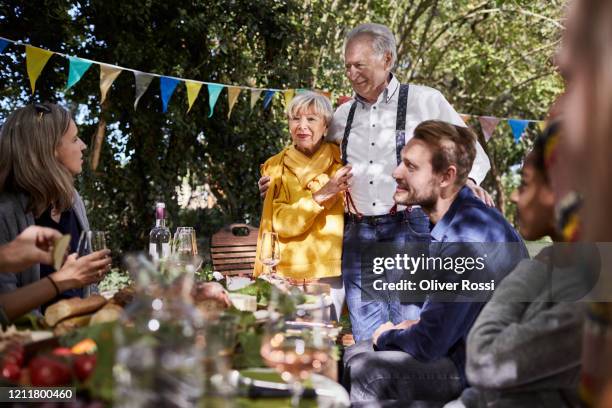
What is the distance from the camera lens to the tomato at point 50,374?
1199 mm

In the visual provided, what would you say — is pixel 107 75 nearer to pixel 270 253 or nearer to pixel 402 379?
pixel 270 253

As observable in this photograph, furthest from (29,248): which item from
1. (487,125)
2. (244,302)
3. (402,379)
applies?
(487,125)

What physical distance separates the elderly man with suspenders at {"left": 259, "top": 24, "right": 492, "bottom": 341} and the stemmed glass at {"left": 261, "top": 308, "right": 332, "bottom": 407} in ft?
6.94

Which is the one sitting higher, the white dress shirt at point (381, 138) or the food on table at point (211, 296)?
the white dress shirt at point (381, 138)

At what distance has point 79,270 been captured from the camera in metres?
1.98

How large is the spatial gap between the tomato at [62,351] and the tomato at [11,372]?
0.07m

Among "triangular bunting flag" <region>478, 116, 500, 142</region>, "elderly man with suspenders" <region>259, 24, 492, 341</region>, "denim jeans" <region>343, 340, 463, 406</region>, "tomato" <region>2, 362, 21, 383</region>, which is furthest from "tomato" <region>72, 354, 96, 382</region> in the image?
"triangular bunting flag" <region>478, 116, 500, 142</region>

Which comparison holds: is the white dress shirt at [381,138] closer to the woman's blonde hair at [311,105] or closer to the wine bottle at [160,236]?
the woman's blonde hair at [311,105]

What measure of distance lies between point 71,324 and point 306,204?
73.8 inches

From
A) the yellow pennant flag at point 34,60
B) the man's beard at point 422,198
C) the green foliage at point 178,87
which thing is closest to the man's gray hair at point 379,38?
the man's beard at point 422,198

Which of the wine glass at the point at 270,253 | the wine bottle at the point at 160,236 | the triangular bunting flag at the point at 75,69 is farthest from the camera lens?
the triangular bunting flag at the point at 75,69

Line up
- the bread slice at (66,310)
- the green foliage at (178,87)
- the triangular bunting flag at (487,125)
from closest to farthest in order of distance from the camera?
the bread slice at (66,310), the green foliage at (178,87), the triangular bunting flag at (487,125)

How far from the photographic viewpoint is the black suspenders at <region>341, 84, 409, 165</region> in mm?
3561

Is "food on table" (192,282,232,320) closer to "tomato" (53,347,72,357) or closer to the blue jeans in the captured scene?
"tomato" (53,347,72,357)
